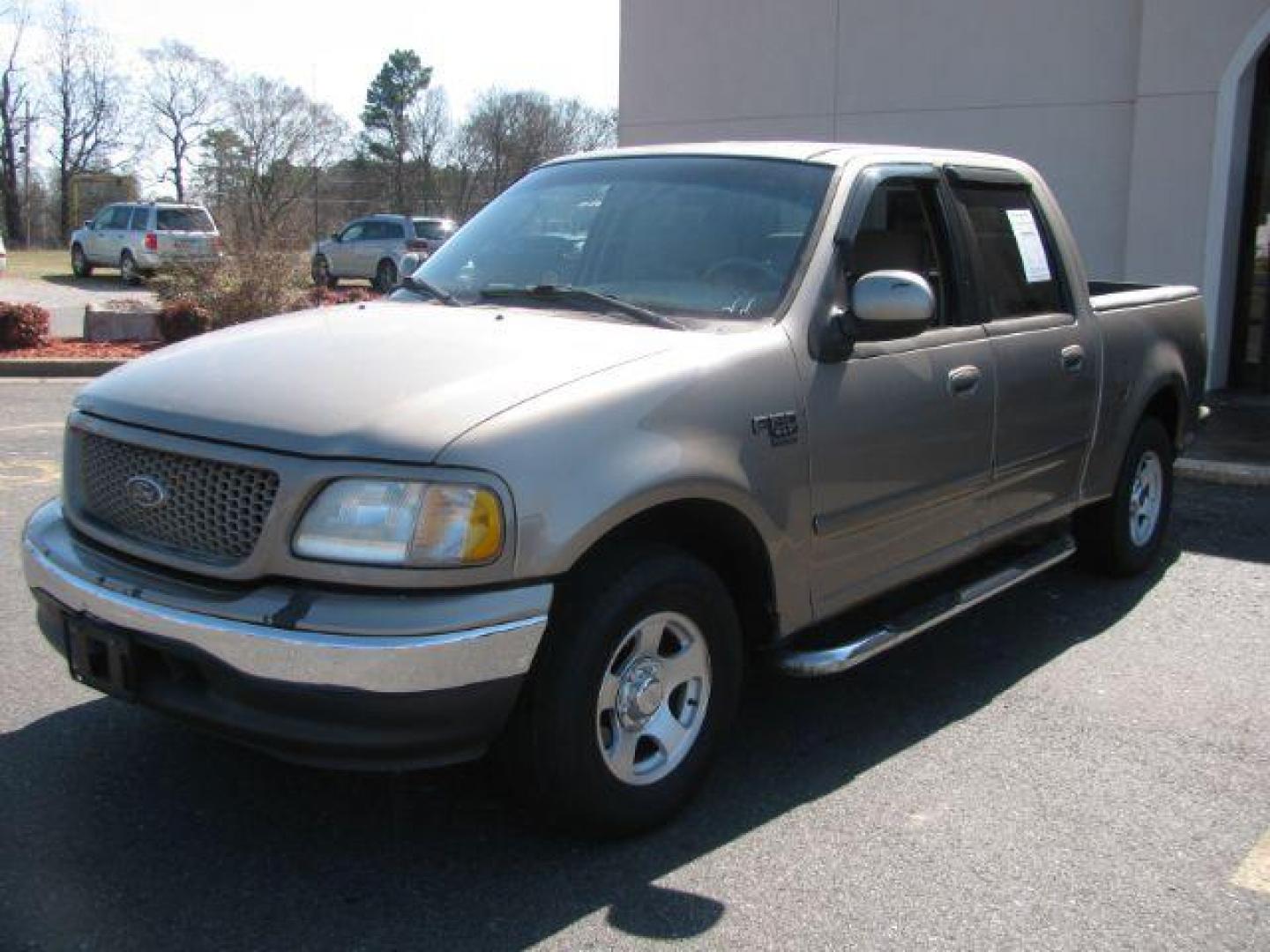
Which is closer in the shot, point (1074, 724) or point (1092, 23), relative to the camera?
point (1074, 724)

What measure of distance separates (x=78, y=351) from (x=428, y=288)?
35.4ft

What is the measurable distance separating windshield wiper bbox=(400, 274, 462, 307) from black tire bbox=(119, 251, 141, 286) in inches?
1028

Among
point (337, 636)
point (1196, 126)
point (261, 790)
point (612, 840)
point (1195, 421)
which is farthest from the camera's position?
point (1196, 126)

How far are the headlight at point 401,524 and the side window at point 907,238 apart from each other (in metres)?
1.82

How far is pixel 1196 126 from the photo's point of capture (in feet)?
36.4

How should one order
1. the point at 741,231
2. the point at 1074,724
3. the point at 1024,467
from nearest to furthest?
1. the point at 741,231
2. the point at 1074,724
3. the point at 1024,467

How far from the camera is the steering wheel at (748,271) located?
3918 millimetres

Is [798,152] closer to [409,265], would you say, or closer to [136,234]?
[409,265]

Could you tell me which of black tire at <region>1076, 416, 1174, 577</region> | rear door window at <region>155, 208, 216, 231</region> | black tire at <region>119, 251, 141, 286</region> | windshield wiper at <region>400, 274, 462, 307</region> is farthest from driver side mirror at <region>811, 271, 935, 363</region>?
black tire at <region>119, 251, 141, 286</region>

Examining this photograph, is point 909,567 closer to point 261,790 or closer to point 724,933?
point 724,933

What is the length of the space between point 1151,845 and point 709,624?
1400mm

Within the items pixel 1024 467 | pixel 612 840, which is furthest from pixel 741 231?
pixel 612 840

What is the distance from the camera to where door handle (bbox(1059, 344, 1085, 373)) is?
16.6ft

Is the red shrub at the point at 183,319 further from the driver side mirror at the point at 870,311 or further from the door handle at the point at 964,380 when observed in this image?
the driver side mirror at the point at 870,311
